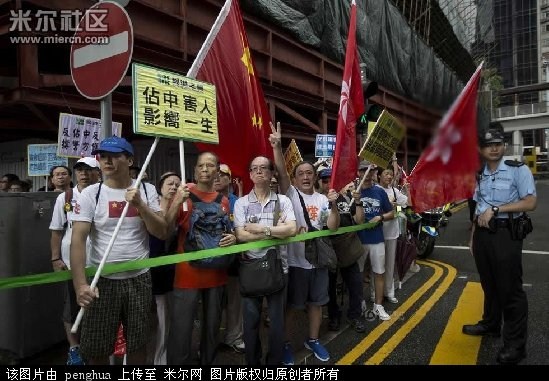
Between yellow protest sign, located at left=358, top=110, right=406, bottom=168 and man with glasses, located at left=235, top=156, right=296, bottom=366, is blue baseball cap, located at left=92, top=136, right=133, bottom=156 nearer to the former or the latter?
man with glasses, located at left=235, top=156, right=296, bottom=366

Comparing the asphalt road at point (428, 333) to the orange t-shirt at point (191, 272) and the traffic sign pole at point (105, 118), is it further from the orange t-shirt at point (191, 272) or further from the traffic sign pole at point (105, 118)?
the traffic sign pole at point (105, 118)

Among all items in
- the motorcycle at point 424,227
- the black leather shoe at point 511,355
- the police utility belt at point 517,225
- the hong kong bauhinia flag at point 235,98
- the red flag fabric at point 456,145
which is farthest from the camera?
the motorcycle at point 424,227

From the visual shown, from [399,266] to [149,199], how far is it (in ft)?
13.5

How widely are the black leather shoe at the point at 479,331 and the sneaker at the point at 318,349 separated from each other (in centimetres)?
142

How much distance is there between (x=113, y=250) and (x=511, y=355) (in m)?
3.04

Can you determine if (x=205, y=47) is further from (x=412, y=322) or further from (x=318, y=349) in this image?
(x=412, y=322)

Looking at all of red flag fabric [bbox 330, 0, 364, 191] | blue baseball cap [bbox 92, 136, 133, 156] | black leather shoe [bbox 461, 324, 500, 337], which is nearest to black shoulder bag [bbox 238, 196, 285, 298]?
red flag fabric [bbox 330, 0, 364, 191]

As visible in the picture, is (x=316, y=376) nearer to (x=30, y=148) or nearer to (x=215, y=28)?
(x=215, y=28)

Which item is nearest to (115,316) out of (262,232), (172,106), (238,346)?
(262,232)

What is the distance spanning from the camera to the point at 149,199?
2.72m

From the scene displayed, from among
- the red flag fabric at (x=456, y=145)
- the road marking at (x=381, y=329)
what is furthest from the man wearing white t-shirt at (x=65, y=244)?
the red flag fabric at (x=456, y=145)

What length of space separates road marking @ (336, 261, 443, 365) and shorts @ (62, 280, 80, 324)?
7.09ft

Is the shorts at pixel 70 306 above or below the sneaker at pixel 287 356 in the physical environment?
above

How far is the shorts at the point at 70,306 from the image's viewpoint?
128 inches
